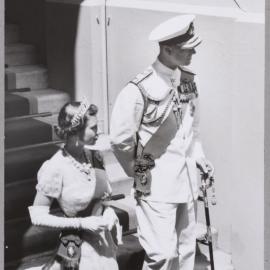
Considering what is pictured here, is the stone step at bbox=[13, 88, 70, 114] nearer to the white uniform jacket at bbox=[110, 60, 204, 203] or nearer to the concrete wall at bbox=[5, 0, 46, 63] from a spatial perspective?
the concrete wall at bbox=[5, 0, 46, 63]

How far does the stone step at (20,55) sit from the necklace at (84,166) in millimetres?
1959

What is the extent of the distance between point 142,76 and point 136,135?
411 millimetres

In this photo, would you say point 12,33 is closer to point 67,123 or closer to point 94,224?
point 67,123

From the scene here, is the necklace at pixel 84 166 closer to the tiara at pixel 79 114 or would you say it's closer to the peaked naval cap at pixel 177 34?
the tiara at pixel 79 114

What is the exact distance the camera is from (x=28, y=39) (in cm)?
934

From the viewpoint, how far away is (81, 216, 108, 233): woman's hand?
Result: 24.1 feet

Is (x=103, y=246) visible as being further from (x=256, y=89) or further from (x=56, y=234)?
(x=256, y=89)

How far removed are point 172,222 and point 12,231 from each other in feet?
3.80

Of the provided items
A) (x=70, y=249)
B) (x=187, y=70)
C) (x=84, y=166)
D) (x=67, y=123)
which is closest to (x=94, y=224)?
(x=70, y=249)

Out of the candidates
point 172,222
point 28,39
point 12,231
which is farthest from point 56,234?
point 28,39

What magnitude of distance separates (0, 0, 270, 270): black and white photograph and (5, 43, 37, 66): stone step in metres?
0.01

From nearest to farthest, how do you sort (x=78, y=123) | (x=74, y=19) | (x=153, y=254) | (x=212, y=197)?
(x=78, y=123), (x=153, y=254), (x=212, y=197), (x=74, y=19)

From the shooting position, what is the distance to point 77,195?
24.2 ft

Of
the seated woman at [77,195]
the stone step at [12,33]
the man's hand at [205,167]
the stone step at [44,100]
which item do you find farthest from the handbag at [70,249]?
the stone step at [12,33]
